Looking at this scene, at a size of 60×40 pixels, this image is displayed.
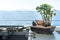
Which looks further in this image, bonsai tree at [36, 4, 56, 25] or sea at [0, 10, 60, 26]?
sea at [0, 10, 60, 26]

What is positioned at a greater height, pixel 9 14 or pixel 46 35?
pixel 9 14

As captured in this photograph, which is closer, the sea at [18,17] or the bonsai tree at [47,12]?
the bonsai tree at [47,12]

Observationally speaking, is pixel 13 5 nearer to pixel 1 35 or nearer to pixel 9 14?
pixel 9 14

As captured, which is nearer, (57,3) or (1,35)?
(1,35)

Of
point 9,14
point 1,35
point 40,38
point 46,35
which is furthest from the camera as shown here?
point 9,14

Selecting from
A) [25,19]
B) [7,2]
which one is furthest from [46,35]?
[7,2]

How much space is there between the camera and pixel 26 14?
3.49 meters

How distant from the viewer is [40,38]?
193 cm

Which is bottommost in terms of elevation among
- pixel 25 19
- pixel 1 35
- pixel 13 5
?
pixel 1 35

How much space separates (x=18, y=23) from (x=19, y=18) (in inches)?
4.9

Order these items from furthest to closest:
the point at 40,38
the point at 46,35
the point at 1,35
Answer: the point at 1,35 → the point at 46,35 → the point at 40,38

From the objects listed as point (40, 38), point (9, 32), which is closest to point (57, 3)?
point (9, 32)

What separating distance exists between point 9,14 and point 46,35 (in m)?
1.60

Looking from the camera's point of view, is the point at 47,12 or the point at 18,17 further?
the point at 18,17
